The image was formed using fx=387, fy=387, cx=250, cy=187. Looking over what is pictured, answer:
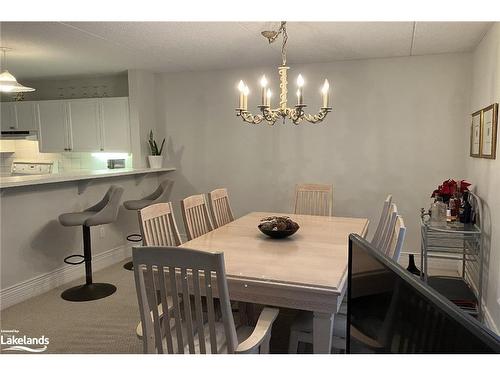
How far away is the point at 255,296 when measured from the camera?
1865 millimetres

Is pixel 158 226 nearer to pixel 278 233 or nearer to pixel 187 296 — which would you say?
pixel 278 233

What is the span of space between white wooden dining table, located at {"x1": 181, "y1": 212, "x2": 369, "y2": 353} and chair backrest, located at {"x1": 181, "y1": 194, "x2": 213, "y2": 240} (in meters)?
0.25

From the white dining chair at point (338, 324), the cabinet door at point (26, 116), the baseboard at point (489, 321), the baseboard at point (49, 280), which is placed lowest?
the baseboard at point (489, 321)

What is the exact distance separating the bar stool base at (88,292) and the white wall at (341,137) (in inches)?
73.5

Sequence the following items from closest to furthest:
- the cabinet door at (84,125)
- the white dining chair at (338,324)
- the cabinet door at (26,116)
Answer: the white dining chair at (338,324) → the cabinet door at (84,125) → the cabinet door at (26,116)

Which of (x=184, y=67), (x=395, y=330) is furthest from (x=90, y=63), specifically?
(x=395, y=330)

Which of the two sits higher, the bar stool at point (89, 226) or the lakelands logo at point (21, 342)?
the bar stool at point (89, 226)

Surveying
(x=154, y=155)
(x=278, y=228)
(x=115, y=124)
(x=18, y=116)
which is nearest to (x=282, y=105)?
(x=278, y=228)

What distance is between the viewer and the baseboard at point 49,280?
3232 millimetres

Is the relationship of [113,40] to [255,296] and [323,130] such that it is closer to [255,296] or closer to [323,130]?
[323,130]

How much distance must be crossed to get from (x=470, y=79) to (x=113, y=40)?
139 inches

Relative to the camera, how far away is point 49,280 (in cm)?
361

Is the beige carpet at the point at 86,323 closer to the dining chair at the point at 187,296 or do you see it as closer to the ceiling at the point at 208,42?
the dining chair at the point at 187,296

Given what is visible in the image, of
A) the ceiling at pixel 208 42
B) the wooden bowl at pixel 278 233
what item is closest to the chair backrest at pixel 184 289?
the wooden bowl at pixel 278 233
